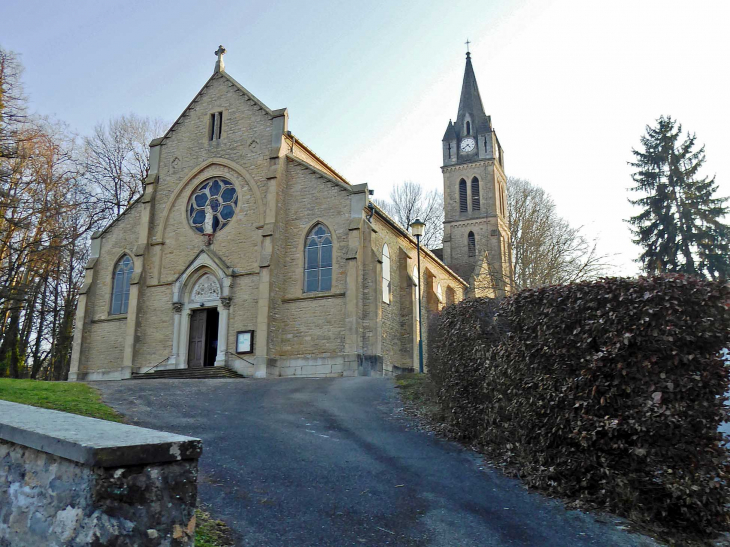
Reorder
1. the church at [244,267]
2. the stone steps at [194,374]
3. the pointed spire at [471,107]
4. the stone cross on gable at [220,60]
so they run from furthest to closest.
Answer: the pointed spire at [471,107], the stone cross on gable at [220,60], the church at [244,267], the stone steps at [194,374]

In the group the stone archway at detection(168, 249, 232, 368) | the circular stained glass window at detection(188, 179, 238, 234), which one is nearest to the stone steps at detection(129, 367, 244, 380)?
the stone archway at detection(168, 249, 232, 368)

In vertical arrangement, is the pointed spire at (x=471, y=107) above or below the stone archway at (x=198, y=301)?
above

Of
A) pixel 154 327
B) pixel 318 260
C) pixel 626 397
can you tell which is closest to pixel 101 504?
pixel 626 397

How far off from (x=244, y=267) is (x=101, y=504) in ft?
69.4

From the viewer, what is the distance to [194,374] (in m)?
22.3

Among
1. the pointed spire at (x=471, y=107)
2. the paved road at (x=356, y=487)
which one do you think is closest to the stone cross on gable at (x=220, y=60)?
the paved road at (x=356, y=487)

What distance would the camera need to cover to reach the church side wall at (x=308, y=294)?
22312 millimetres

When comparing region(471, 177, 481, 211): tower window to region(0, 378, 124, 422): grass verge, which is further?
region(471, 177, 481, 211): tower window

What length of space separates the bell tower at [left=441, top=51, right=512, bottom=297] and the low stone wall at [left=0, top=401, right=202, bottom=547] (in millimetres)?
40128

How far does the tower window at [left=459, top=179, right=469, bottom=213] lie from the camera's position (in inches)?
1812

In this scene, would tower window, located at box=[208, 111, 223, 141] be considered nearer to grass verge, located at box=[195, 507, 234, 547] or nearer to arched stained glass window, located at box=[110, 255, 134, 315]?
arched stained glass window, located at box=[110, 255, 134, 315]

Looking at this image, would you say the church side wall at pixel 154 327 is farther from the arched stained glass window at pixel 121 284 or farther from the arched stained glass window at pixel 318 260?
the arched stained glass window at pixel 318 260

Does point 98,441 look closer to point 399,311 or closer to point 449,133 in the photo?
point 399,311

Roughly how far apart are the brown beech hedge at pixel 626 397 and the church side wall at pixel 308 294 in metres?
14.5
